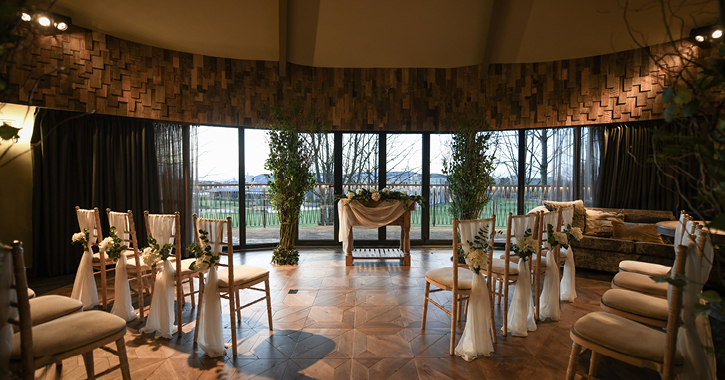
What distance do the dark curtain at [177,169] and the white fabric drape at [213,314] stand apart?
10.4 feet

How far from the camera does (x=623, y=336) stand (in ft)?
6.33

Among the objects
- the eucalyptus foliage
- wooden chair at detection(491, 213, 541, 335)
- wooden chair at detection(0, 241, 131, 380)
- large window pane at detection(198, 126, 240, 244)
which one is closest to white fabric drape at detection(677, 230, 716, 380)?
wooden chair at detection(491, 213, 541, 335)

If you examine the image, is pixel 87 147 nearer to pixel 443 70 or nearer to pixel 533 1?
pixel 443 70

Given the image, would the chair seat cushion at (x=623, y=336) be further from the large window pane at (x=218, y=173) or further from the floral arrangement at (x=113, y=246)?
the large window pane at (x=218, y=173)

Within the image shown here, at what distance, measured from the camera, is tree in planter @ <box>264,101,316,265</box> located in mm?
5465

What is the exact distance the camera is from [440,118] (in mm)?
6336

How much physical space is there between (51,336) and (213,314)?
954mm

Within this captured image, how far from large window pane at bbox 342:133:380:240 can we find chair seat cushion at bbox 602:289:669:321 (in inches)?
172

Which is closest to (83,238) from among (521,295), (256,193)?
(256,193)

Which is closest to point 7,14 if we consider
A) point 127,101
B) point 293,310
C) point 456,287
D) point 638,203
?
point 456,287

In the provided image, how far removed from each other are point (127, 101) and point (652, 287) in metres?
6.34

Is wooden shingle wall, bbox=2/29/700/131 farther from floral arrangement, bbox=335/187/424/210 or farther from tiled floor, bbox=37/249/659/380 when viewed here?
tiled floor, bbox=37/249/659/380

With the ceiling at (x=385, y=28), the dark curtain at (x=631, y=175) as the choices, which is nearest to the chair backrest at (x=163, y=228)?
the ceiling at (x=385, y=28)

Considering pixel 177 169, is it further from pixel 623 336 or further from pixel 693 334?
pixel 693 334
